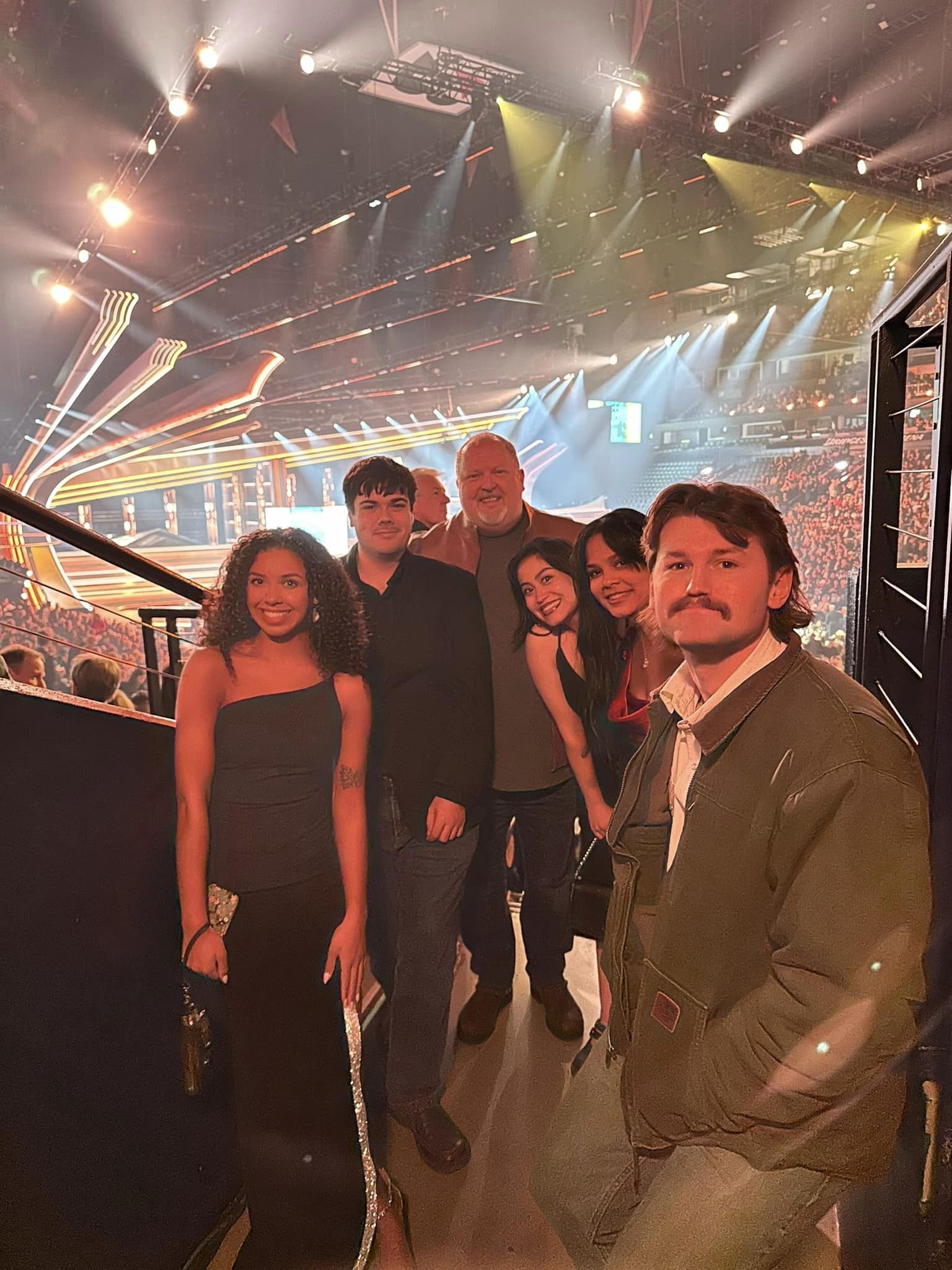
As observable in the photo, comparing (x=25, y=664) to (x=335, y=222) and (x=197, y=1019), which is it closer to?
(x=197, y=1019)

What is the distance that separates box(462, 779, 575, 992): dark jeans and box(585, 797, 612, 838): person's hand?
61mm

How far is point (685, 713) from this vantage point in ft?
4.08

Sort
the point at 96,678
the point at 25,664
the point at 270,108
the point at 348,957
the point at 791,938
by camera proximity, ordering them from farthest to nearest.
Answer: the point at 270,108, the point at 25,664, the point at 96,678, the point at 348,957, the point at 791,938

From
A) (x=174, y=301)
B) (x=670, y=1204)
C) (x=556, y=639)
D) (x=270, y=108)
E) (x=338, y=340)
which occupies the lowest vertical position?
(x=670, y=1204)

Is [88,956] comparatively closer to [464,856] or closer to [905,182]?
[464,856]

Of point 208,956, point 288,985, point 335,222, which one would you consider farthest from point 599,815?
point 335,222

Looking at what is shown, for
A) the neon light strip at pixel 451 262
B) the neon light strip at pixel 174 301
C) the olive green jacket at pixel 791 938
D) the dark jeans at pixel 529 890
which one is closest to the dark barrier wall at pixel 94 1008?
the dark jeans at pixel 529 890

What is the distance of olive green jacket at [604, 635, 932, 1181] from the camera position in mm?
985

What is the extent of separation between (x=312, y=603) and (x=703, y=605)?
0.74 meters

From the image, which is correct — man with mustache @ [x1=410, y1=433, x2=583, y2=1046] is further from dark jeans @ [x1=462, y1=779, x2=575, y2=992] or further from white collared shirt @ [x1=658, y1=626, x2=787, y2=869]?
white collared shirt @ [x1=658, y1=626, x2=787, y2=869]

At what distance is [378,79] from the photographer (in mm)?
2129

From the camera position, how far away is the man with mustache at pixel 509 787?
61.9 inches

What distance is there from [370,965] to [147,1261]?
655 mm

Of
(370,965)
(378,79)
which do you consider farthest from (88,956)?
(378,79)
